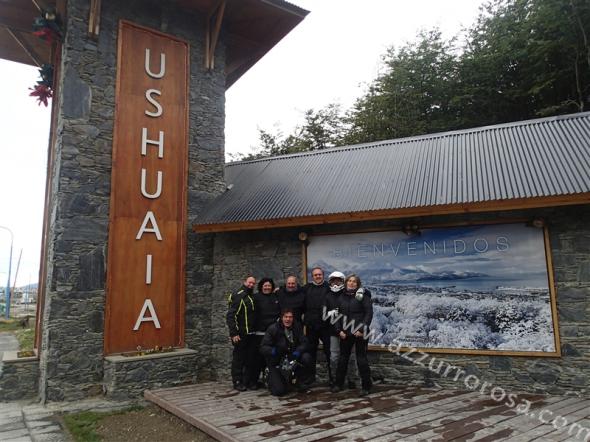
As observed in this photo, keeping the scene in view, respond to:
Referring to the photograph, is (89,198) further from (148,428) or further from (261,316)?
(148,428)

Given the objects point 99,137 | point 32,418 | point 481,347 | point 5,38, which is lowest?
point 32,418

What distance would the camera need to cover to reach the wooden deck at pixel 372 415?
4148 millimetres

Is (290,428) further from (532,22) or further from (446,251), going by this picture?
(532,22)

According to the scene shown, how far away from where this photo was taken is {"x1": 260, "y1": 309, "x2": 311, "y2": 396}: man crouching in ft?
19.1

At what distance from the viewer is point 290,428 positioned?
4387mm

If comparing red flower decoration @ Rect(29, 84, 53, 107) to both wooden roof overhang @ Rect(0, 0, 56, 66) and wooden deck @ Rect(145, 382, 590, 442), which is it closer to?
wooden roof overhang @ Rect(0, 0, 56, 66)

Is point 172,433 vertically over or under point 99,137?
under

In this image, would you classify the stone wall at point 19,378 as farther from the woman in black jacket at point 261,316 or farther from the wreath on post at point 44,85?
the wreath on post at point 44,85

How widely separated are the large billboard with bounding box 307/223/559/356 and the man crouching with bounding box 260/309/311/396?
1.23 m

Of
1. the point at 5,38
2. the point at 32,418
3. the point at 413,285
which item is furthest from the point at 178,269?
the point at 5,38

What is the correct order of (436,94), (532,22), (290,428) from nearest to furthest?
(290,428), (532,22), (436,94)

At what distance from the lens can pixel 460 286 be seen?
6098 millimetres

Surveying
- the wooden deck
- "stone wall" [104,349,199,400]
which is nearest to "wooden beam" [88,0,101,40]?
"stone wall" [104,349,199,400]

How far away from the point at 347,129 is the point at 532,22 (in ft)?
28.6
